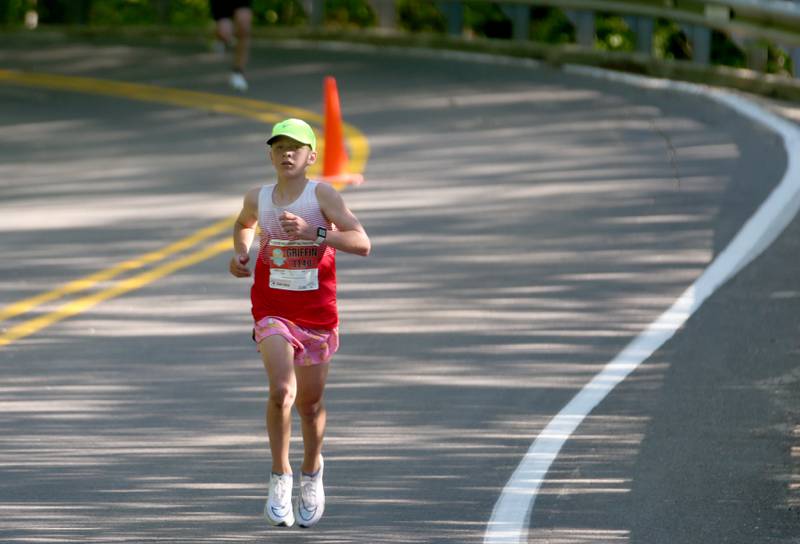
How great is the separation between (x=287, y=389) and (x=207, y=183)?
29.3 ft

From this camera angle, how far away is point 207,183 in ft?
53.3

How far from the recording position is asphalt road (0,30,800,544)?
25.8ft

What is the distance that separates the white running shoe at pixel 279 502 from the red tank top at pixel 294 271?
2.00ft

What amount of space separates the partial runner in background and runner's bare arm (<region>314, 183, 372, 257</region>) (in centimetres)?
1521

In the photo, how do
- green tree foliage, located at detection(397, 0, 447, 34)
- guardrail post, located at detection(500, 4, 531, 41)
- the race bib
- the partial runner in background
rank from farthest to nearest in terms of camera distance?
green tree foliage, located at detection(397, 0, 447, 34) < guardrail post, located at detection(500, 4, 531, 41) < the partial runner in background < the race bib

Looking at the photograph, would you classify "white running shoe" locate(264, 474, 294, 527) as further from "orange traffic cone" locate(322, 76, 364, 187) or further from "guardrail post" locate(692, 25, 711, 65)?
"guardrail post" locate(692, 25, 711, 65)

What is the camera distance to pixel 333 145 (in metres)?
16.5

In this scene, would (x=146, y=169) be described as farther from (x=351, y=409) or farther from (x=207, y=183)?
(x=351, y=409)

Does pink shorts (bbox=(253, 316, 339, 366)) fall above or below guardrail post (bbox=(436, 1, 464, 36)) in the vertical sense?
above

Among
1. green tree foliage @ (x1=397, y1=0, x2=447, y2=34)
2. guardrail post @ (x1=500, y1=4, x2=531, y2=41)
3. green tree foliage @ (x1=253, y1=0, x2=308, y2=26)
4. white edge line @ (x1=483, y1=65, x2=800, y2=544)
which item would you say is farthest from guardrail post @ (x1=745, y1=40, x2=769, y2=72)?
green tree foliage @ (x1=253, y1=0, x2=308, y2=26)

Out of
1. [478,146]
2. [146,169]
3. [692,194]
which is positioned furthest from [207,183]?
[692,194]

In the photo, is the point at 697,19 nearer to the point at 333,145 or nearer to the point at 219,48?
the point at 333,145

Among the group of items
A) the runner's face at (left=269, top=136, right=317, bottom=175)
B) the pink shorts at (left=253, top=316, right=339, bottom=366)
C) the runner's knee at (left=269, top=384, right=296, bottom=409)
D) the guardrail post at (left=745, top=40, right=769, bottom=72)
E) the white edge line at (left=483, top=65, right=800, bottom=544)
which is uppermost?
the runner's face at (left=269, top=136, right=317, bottom=175)

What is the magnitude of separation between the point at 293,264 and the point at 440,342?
3.31 meters
